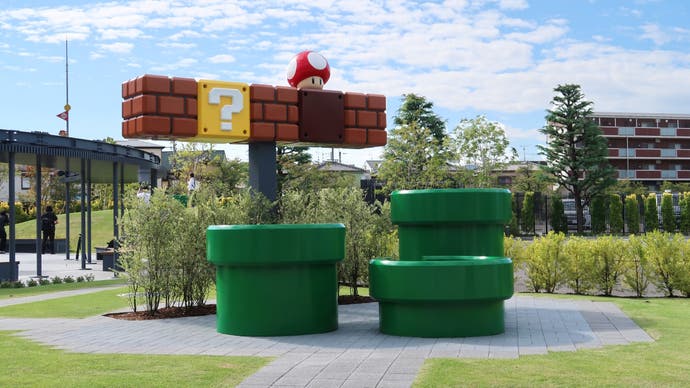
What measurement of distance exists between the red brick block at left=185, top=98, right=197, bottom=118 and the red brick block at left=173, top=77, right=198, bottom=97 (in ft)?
0.28

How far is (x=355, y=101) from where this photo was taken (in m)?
12.5

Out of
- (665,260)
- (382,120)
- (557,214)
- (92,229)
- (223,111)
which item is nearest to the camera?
(223,111)

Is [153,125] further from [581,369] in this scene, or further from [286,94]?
[581,369]

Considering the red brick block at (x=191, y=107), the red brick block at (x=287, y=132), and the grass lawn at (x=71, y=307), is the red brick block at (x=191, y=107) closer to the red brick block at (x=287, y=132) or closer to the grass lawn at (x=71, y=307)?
the red brick block at (x=287, y=132)

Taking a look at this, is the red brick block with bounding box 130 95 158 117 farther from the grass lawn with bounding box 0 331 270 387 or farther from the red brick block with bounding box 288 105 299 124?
the grass lawn with bounding box 0 331 270 387

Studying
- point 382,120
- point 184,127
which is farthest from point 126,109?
point 382,120

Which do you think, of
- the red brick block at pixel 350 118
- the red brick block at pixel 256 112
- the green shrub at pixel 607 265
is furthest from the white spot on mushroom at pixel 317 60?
the green shrub at pixel 607 265

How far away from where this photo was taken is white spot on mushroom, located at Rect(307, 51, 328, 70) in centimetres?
1233

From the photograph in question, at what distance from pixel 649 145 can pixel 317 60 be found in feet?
270

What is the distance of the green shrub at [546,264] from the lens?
14812mm

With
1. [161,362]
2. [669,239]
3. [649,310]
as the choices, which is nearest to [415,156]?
[669,239]

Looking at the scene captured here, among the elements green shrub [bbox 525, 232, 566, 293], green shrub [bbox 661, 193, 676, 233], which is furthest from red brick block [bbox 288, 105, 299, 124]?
green shrub [bbox 661, 193, 676, 233]

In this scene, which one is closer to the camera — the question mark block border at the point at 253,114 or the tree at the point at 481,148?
the question mark block border at the point at 253,114

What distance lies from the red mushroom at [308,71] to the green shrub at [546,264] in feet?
18.4
